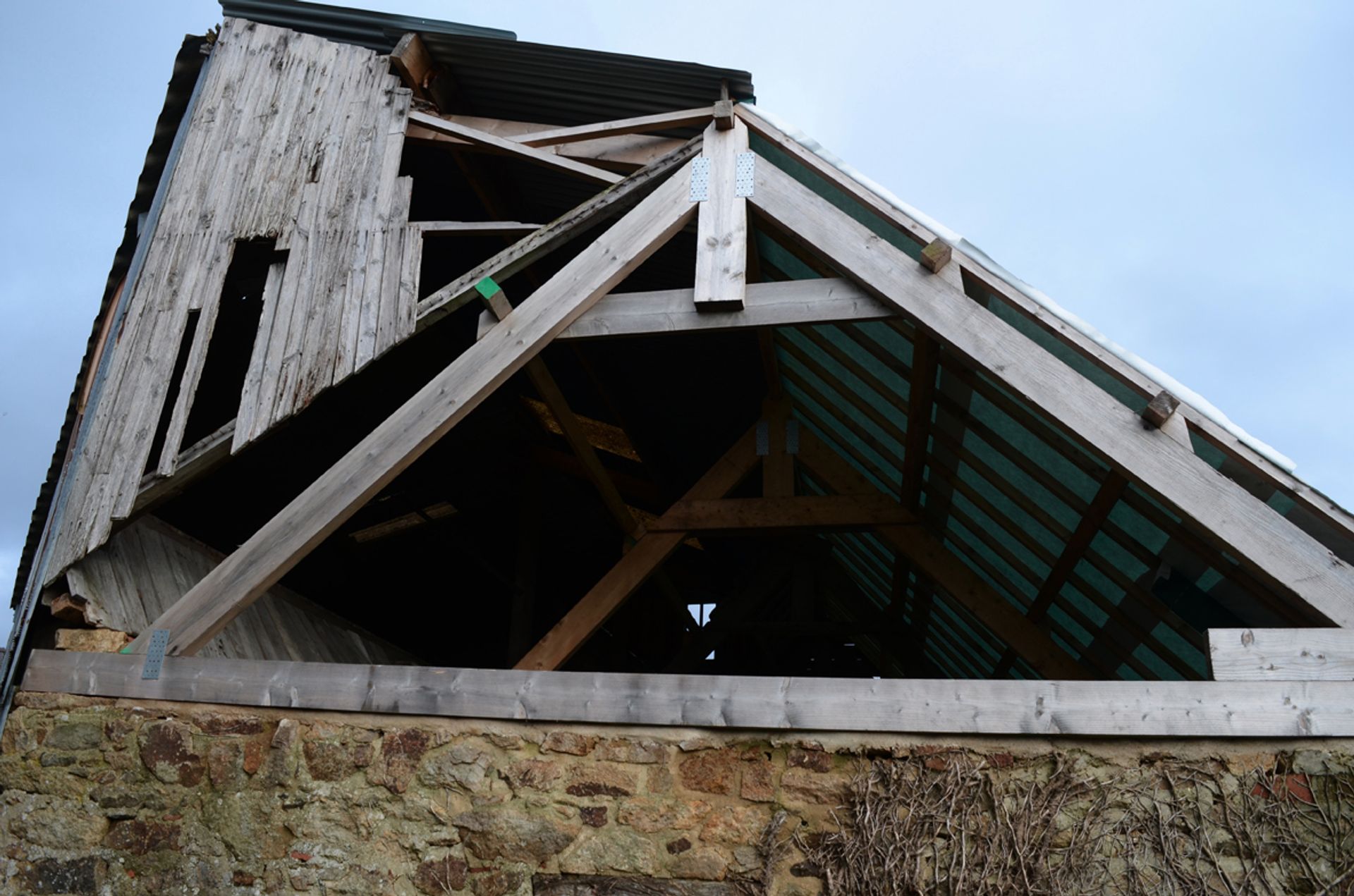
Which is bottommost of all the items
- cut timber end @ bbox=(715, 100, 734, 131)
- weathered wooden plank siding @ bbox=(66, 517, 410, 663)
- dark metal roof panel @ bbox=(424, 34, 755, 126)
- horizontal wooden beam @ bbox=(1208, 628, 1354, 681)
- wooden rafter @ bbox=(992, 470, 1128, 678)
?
horizontal wooden beam @ bbox=(1208, 628, 1354, 681)

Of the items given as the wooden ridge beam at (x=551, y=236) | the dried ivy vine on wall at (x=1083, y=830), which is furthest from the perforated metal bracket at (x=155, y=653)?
the dried ivy vine on wall at (x=1083, y=830)

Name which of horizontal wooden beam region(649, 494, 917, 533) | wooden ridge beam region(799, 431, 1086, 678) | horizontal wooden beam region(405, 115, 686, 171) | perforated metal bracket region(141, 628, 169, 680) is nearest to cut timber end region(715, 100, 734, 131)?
horizontal wooden beam region(405, 115, 686, 171)

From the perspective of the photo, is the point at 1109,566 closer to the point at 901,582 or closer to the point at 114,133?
the point at 901,582

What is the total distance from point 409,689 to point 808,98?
3483 inches

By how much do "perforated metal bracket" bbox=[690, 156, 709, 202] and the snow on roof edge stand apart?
330mm

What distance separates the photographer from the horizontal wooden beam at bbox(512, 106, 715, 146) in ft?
14.7

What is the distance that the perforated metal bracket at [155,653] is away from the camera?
154 inches

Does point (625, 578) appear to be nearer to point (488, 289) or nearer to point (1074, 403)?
point (488, 289)

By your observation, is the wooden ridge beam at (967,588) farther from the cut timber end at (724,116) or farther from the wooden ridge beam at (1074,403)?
the cut timber end at (724,116)

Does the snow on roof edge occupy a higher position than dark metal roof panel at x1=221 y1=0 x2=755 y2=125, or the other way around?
dark metal roof panel at x1=221 y1=0 x2=755 y2=125

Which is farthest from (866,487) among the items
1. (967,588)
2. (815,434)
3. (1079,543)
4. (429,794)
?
(429,794)

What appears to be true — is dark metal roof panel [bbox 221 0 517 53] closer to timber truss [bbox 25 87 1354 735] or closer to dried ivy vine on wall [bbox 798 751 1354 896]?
timber truss [bbox 25 87 1354 735]

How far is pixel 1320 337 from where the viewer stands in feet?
230

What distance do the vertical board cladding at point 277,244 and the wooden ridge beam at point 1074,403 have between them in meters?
1.71
